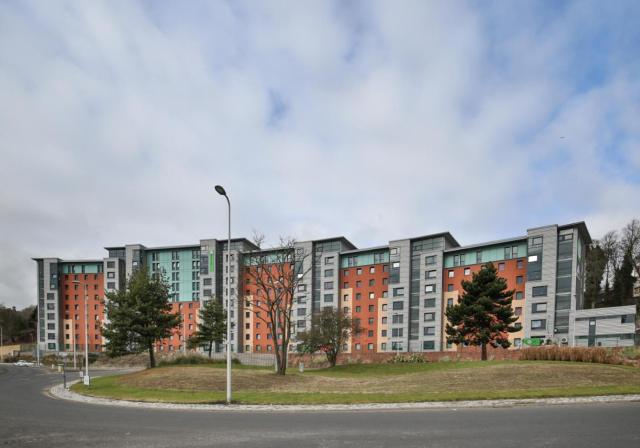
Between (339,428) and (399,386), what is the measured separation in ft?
37.8

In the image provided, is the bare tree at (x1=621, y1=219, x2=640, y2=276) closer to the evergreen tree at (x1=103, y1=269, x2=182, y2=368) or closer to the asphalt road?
the asphalt road

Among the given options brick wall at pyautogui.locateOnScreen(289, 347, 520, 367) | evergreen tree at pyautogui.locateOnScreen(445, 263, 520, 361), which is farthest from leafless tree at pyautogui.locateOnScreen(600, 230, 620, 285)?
evergreen tree at pyautogui.locateOnScreen(445, 263, 520, 361)

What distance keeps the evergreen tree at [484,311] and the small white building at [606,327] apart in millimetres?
19410

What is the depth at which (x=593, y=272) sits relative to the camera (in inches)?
2518

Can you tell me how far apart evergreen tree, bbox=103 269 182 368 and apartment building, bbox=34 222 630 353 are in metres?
7.51

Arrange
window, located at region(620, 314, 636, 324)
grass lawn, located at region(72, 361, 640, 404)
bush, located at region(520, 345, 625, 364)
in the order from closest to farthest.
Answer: grass lawn, located at region(72, 361, 640, 404)
bush, located at region(520, 345, 625, 364)
window, located at region(620, 314, 636, 324)

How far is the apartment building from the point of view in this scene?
53.4m

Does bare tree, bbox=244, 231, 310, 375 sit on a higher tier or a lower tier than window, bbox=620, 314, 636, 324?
higher

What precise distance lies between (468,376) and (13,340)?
455ft

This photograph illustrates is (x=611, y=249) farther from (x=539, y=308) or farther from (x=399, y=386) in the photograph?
(x=399, y=386)

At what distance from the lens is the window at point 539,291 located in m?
54.0

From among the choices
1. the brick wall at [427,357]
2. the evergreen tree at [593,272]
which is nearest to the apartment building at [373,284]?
the brick wall at [427,357]

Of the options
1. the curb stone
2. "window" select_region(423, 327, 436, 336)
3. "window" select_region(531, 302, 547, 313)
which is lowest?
"window" select_region(423, 327, 436, 336)

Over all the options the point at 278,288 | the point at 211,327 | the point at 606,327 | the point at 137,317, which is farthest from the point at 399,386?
the point at 606,327
